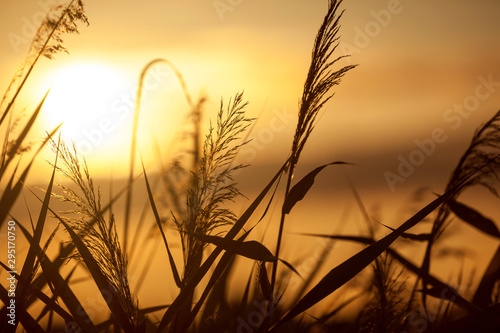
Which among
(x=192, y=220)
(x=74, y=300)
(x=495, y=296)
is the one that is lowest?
(x=74, y=300)

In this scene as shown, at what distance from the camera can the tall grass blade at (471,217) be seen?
93.0 inches

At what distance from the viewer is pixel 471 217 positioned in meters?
2.40

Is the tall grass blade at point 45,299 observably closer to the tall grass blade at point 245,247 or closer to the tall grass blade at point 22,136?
the tall grass blade at point 22,136

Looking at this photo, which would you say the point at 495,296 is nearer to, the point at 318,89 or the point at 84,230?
the point at 318,89

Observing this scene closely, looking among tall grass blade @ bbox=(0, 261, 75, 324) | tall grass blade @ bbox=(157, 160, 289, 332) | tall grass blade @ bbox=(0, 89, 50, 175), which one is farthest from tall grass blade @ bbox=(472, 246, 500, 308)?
tall grass blade @ bbox=(0, 89, 50, 175)

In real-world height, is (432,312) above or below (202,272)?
above

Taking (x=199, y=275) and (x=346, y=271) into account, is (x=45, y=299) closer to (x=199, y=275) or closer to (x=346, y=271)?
Result: (x=199, y=275)

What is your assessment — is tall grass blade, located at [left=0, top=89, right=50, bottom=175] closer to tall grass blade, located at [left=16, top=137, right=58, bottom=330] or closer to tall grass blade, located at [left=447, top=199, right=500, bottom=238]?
tall grass blade, located at [left=16, top=137, right=58, bottom=330]

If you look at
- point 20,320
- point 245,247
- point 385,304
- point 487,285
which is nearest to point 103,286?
point 20,320

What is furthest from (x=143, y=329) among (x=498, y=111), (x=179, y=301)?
(x=498, y=111)

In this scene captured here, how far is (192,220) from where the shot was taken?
1555mm

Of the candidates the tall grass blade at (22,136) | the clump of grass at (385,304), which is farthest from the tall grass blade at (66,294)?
the clump of grass at (385,304)

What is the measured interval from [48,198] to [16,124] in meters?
0.50

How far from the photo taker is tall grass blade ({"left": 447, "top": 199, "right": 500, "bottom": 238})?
2.36 meters
